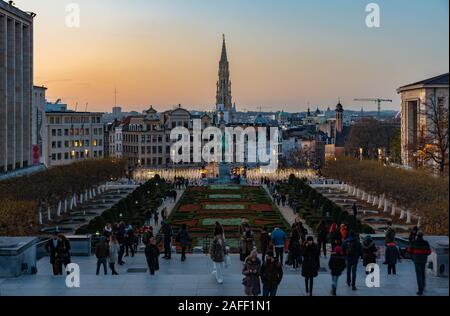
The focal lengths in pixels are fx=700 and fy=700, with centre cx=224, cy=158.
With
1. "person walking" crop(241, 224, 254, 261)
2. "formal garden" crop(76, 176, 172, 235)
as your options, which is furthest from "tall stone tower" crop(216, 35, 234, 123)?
"person walking" crop(241, 224, 254, 261)

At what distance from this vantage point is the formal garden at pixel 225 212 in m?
37.8

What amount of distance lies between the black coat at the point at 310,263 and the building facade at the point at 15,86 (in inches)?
1893

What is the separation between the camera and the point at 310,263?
1573 cm

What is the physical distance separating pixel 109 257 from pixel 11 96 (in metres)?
47.3

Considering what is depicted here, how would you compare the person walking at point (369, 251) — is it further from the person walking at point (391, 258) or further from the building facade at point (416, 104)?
the building facade at point (416, 104)

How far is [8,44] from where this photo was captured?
206ft

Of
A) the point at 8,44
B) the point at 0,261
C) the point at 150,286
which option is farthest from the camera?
the point at 8,44

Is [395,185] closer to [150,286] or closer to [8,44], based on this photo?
[150,286]

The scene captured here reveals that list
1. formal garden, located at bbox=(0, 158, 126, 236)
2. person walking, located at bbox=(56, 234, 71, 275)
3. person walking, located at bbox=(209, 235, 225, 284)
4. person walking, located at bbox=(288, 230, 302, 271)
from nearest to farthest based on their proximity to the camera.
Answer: person walking, located at bbox=(209, 235, 225, 284) → person walking, located at bbox=(56, 234, 71, 275) → person walking, located at bbox=(288, 230, 302, 271) → formal garden, located at bbox=(0, 158, 126, 236)

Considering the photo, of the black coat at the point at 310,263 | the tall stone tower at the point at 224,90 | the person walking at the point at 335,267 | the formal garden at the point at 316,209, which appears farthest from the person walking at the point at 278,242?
the tall stone tower at the point at 224,90

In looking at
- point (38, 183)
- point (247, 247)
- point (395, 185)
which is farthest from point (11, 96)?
point (247, 247)

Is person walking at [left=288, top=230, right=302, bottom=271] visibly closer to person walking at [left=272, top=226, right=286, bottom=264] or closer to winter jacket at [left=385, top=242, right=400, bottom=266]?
person walking at [left=272, top=226, right=286, bottom=264]

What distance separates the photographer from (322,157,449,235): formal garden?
76.5ft

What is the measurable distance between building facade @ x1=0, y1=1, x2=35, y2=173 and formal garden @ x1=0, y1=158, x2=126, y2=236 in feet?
24.0
